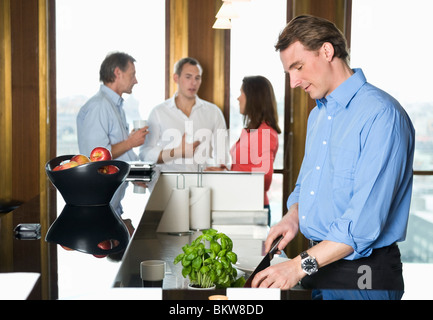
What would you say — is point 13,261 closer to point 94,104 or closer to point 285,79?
point 94,104

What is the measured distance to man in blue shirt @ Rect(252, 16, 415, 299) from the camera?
1.64 metres

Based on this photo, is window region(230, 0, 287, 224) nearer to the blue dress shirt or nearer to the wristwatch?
the blue dress shirt

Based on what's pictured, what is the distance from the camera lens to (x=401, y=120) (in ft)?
5.56

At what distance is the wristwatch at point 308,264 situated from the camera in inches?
62.1

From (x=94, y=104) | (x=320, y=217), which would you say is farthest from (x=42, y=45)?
(x=320, y=217)

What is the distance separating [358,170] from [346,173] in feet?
0.46

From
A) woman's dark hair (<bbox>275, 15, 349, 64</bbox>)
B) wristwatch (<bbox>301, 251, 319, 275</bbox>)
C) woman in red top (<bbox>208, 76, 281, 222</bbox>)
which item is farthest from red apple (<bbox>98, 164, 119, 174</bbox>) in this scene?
woman in red top (<bbox>208, 76, 281, 222</bbox>)

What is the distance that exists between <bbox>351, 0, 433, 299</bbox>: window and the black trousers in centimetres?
371

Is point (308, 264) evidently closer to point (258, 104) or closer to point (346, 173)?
point (346, 173)

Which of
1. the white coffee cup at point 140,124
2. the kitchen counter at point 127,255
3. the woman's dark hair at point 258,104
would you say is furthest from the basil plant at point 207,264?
the woman's dark hair at point 258,104

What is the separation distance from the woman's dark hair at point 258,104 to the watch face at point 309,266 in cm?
269

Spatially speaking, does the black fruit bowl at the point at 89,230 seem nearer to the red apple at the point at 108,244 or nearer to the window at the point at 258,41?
the red apple at the point at 108,244
